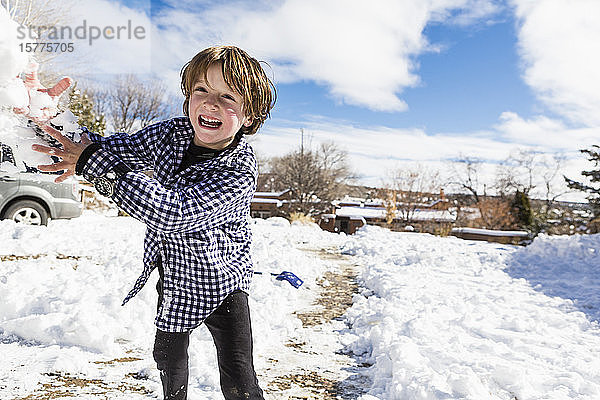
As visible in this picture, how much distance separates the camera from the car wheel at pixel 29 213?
845 cm

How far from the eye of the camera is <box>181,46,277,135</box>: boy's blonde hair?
5.71ft

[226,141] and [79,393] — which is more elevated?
[226,141]

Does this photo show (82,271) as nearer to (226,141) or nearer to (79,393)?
(79,393)

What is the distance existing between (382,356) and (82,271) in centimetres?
345

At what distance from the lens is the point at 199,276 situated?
175 cm

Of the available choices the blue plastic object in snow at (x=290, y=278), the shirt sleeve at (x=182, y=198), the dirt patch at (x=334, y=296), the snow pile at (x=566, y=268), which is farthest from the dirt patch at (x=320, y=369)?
the snow pile at (x=566, y=268)

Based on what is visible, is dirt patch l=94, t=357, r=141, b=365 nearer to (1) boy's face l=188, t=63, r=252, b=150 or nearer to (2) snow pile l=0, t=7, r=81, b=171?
(2) snow pile l=0, t=7, r=81, b=171

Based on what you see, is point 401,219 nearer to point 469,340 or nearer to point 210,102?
point 469,340

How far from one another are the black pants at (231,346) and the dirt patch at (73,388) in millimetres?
1065

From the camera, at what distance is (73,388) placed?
8.91 feet

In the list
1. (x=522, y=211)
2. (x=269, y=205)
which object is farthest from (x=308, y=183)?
(x=522, y=211)

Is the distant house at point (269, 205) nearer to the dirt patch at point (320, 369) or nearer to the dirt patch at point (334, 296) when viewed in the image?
the dirt patch at point (334, 296)

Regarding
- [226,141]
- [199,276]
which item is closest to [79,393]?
[199,276]

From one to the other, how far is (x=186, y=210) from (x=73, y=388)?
181 centimetres
